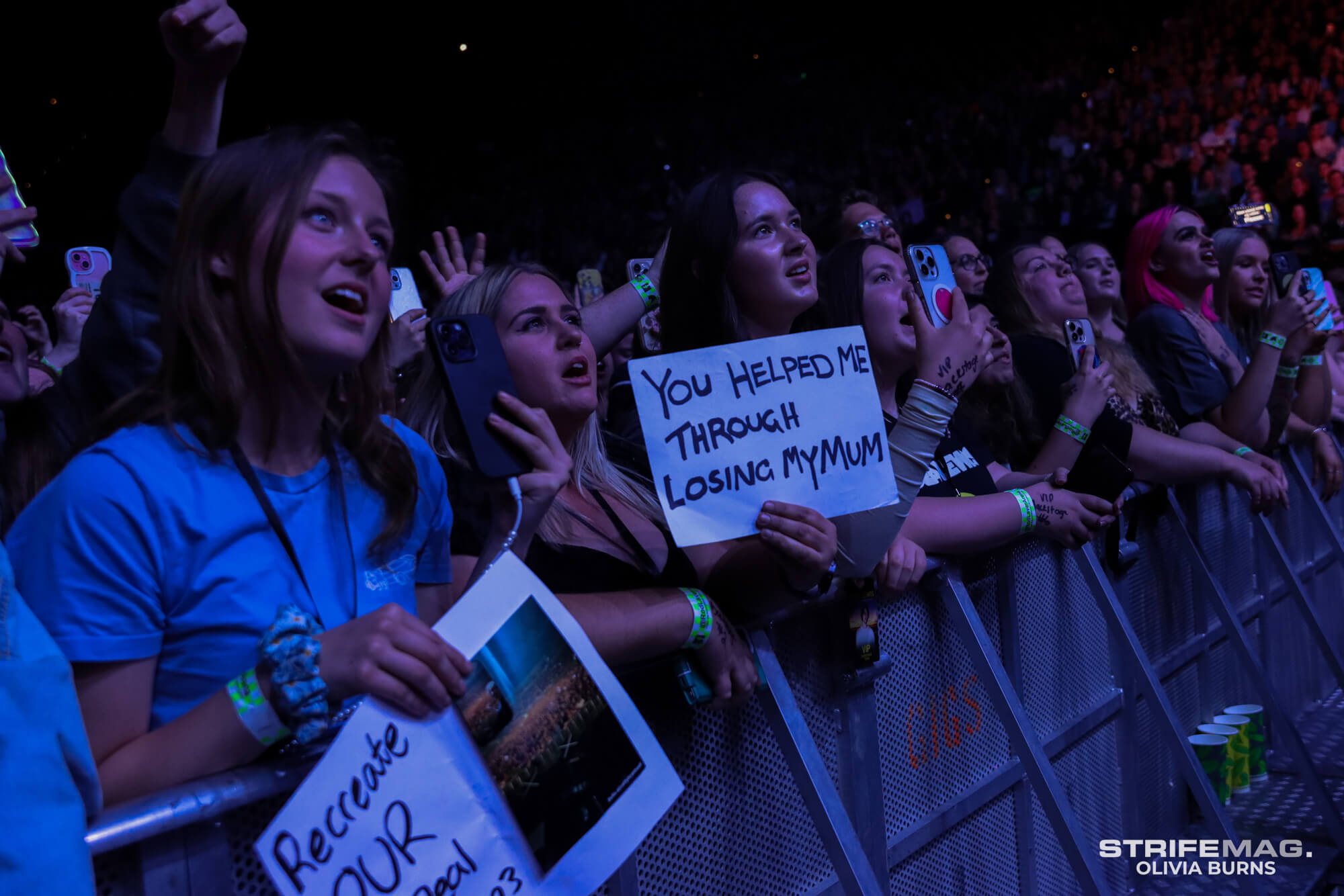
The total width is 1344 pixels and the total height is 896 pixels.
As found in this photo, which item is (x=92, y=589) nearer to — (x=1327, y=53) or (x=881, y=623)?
(x=881, y=623)

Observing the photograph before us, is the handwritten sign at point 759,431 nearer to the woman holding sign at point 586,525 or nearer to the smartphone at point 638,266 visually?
the woman holding sign at point 586,525

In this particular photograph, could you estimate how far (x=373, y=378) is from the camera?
1.40 meters

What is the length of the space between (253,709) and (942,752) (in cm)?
146

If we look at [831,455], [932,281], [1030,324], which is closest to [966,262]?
[1030,324]

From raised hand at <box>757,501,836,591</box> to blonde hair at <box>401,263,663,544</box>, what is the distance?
37cm

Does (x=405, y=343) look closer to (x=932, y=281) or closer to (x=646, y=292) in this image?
(x=646, y=292)

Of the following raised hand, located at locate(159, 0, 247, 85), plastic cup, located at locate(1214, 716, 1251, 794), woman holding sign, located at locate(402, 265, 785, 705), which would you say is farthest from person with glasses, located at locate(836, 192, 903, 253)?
raised hand, located at locate(159, 0, 247, 85)

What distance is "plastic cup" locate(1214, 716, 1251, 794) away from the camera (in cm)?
339

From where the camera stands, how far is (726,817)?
1642 mm

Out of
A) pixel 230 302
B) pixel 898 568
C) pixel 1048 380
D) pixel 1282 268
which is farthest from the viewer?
pixel 1282 268

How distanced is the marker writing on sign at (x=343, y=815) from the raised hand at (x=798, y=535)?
2.21 feet

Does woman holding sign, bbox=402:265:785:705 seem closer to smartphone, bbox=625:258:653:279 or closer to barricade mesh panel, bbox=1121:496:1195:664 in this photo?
smartphone, bbox=625:258:653:279

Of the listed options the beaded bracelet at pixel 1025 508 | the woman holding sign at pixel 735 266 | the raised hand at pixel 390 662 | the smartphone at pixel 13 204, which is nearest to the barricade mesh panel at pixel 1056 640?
the beaded bracelet at pixel 1025 508

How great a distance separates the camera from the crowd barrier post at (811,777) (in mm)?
1601
